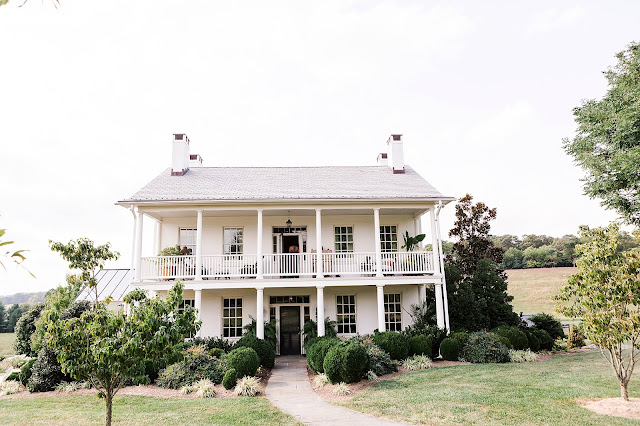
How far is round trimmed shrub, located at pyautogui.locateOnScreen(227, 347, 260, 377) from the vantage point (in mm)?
11039

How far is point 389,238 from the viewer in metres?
18.0

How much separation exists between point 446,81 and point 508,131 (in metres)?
4.39

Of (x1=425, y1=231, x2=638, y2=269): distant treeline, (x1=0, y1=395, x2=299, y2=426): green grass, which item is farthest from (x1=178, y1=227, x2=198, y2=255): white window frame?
(x1=425, y1=231, x2=638, y2=269): distant treeline

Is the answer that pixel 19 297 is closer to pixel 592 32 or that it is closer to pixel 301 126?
pixel 301 126

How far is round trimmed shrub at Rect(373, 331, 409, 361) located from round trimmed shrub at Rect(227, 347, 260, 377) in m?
4.19

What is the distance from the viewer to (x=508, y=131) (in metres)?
15.4

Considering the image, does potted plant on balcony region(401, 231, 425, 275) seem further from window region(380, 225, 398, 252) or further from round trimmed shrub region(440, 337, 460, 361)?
round trimmed shrub region(440, 337, 460, 361)

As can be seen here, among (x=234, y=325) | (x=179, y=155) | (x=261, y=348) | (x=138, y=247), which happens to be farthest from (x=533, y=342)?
(x=179, y=155)

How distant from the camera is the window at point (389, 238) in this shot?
17.8 m

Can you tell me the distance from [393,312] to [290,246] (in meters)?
5.48

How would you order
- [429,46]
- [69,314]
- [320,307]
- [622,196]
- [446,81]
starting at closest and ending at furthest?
[429,46], [446,81], [69,314], [320,307], [622,196]

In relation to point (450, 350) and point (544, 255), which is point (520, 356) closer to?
point (450, 350)

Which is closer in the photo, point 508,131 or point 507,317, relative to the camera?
point 508,131

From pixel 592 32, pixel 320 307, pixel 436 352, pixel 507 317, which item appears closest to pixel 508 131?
pixel 592 32
